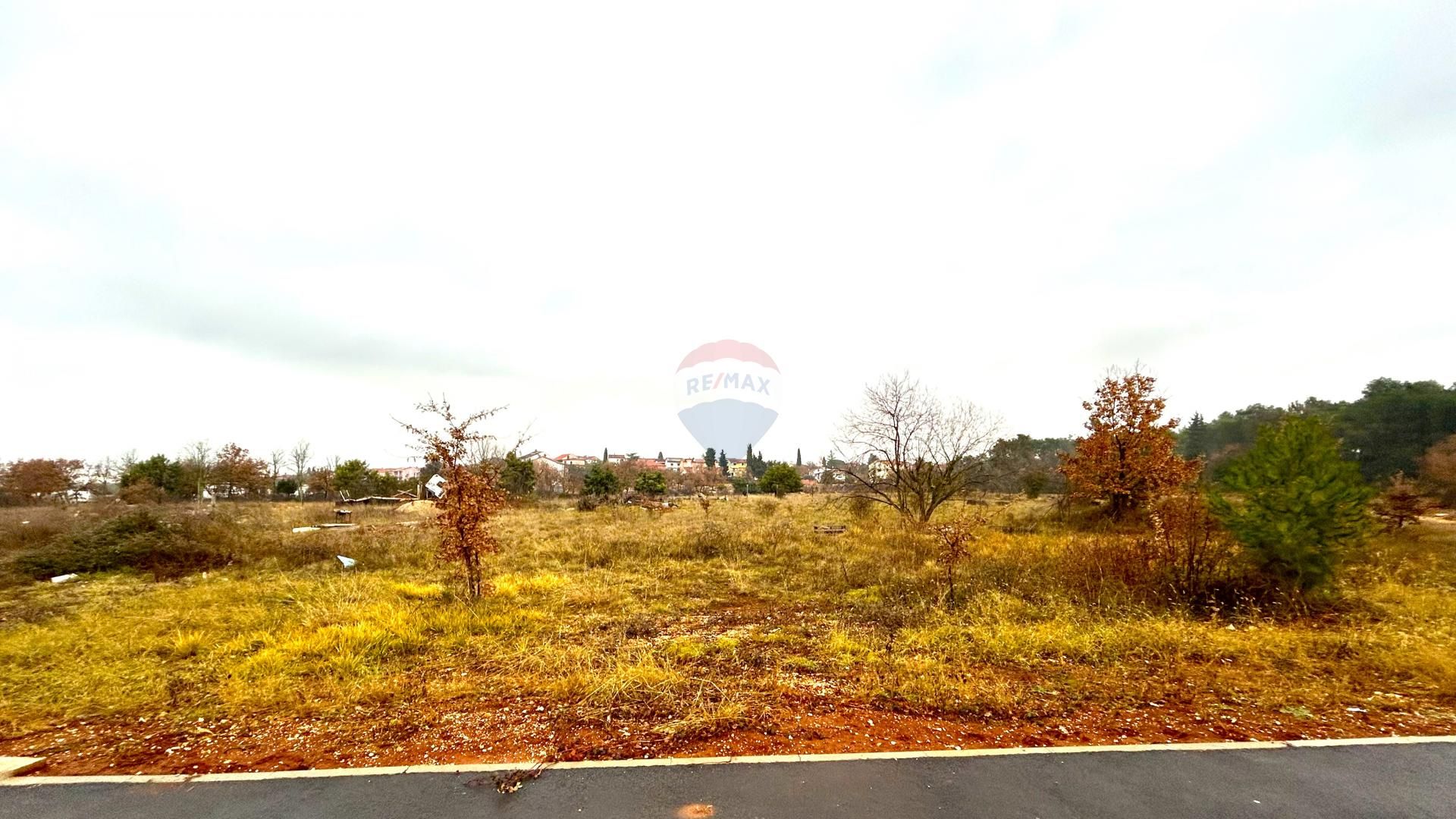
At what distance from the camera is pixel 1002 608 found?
7.40 meters

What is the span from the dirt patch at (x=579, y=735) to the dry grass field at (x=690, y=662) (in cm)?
3

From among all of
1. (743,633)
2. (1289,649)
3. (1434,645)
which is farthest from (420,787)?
(1434,645)

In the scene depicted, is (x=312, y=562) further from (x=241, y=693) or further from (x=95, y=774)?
(x=95, y=774)

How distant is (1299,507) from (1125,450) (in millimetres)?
12001

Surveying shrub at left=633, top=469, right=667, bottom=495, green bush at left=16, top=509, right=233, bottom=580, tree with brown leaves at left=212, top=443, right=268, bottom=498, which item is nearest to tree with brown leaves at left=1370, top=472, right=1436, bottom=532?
green bush at left=16, top=509, right=233, bottom=580

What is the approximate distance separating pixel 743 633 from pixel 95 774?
5.55 m

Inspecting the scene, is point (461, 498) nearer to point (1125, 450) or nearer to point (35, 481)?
point (1125, 450)

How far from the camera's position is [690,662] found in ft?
19.1

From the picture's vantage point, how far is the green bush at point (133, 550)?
11008 millimetres

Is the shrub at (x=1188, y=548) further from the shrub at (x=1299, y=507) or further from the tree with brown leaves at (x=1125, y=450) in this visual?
the tree with brown leaves at (x=1125, y=450)

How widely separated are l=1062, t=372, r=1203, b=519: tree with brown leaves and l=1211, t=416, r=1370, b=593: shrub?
10434 mm

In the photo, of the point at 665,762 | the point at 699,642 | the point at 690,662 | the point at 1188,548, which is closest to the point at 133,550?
the point at 699,642

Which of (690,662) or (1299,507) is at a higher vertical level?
(1299,507)

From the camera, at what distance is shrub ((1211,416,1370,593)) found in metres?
7.20
